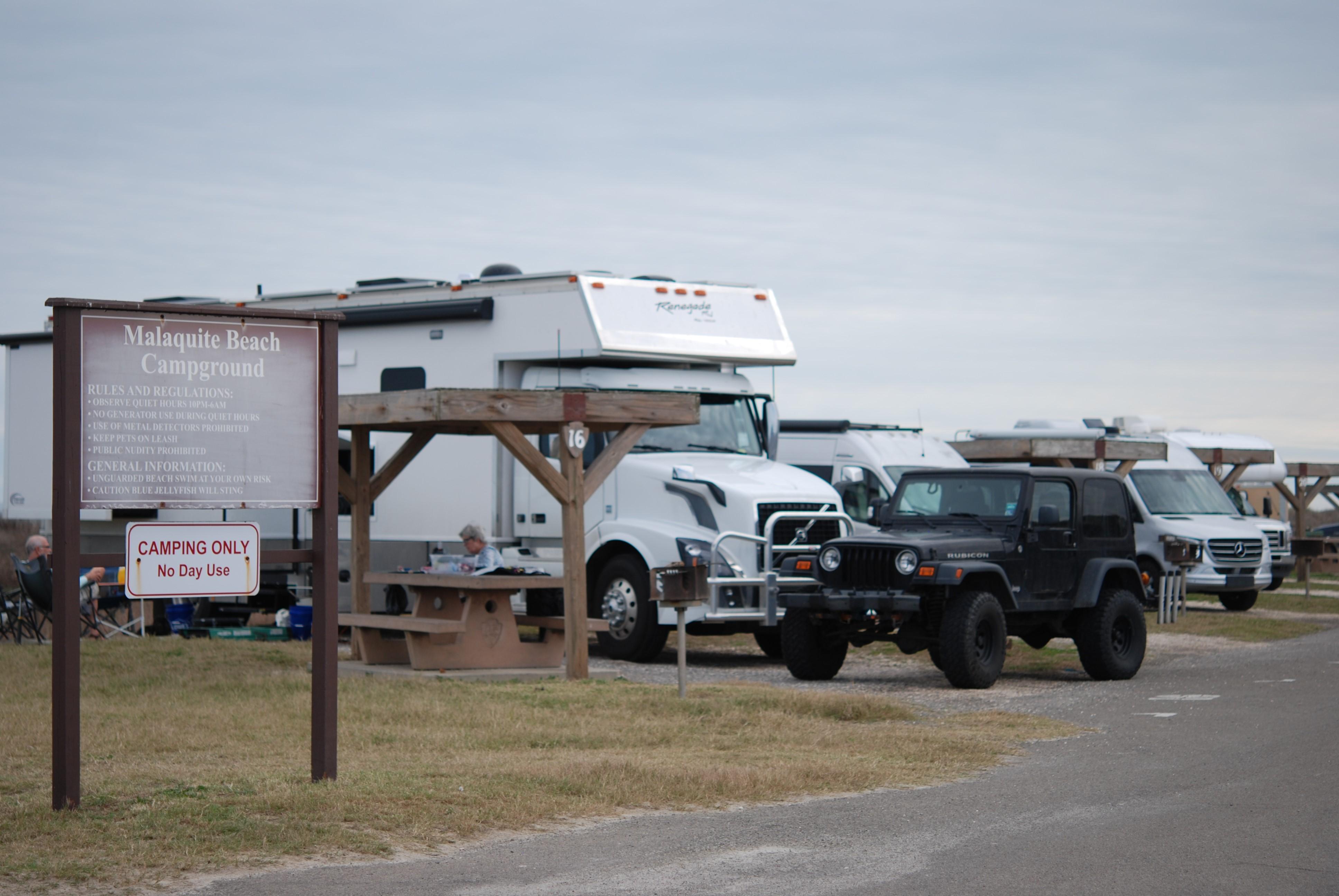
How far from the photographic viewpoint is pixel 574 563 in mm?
13055

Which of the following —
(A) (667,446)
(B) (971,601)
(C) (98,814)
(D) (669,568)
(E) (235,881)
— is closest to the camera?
(E) (235,881)

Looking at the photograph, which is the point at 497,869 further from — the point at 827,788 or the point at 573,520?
the point at 573,520

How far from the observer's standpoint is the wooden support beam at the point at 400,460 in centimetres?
1464

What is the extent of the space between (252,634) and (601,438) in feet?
15.2

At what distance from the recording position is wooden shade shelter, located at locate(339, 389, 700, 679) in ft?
41.3

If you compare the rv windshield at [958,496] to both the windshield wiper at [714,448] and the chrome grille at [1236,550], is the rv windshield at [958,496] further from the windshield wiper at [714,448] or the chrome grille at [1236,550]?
the chrome grille at [1236,550]

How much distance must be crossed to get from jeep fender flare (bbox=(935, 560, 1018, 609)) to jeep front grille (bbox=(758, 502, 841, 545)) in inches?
82.7

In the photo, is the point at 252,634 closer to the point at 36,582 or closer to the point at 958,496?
the point at 36,582

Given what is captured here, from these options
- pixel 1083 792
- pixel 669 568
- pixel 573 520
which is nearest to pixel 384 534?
pixel 573 520

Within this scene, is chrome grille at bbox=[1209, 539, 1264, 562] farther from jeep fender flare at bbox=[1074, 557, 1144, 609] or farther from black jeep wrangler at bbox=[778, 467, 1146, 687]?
jeep fender flare at bbox=[1074, 557, 1144, 609]

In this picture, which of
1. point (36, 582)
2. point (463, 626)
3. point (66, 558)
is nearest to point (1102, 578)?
point (463, 626)

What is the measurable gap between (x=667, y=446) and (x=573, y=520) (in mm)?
2903

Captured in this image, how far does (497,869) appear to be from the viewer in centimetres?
606

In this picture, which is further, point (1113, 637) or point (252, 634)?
point (252, 634)
